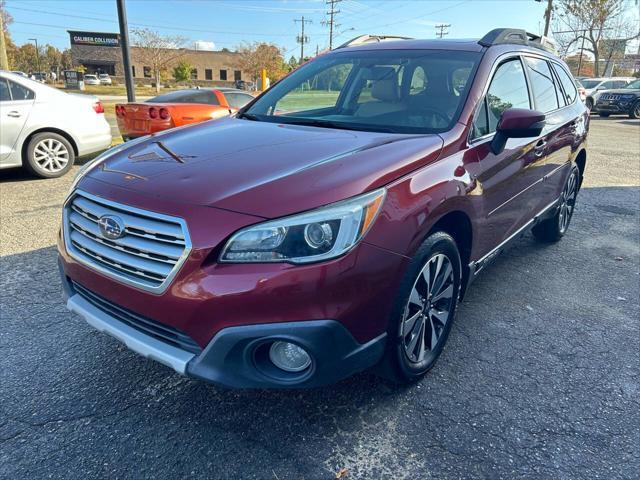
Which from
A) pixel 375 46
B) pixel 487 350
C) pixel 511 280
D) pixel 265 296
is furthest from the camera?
pixel 511 280

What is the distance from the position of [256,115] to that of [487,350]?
2.22m

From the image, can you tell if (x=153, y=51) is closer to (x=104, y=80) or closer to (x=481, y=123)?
(x=104, y=80)

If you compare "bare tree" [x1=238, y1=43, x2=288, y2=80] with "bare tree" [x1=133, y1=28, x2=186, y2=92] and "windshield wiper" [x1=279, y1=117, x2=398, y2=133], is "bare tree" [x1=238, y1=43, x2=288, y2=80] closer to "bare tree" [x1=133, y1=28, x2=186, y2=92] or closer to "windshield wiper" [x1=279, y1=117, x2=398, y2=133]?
"bare tree" [x1=133, y1=28, x2=186, y2=92]

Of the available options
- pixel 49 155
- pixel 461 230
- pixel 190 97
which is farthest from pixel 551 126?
pixel 49 155

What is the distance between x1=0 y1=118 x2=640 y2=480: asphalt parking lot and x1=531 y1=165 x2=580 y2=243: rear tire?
4.59 ft

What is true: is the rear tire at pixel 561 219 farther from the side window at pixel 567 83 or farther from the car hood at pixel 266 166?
the car hood at pixel 266 166

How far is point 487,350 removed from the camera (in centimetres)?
303

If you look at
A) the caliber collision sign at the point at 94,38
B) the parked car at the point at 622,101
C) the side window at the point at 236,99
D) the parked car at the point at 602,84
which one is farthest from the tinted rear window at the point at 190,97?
the caliber collision sign at the point at 94,38

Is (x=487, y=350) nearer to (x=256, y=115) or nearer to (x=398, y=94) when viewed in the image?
(x=398, y=94)

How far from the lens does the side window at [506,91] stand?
309cm

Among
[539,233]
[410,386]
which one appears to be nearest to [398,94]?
[410,386]

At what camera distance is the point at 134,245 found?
2.05 metres

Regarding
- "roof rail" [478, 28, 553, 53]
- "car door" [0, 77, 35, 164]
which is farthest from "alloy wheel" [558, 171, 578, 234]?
"car door" [0, 77, 35, 164]

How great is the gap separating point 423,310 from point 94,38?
77595 millimetres
